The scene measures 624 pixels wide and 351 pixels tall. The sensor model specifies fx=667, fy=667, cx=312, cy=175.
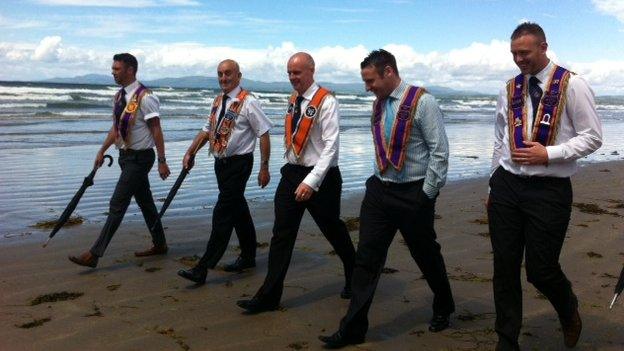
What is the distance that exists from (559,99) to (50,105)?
34.0 m

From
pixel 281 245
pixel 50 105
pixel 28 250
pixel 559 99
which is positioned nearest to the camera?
pixel 559 99

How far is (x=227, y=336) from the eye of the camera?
4.57 m

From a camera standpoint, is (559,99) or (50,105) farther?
(50,105)

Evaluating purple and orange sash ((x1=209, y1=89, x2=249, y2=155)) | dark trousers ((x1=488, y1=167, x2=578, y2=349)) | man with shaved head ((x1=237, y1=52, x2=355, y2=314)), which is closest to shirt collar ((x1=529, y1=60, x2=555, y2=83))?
dark trousers ((x1=488, y1=167, x2=578, y2=349))

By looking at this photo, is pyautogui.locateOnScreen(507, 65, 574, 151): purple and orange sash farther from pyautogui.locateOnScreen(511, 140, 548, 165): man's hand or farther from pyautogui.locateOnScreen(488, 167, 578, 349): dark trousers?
pyautogui.locateOnScreen(488, 167, 578, 349): dark trousers

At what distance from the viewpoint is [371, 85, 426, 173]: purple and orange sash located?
14.1 ft

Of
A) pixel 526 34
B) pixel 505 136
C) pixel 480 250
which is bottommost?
pixel 480 250

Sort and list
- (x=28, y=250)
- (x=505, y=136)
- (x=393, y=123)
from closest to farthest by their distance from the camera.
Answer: (x=505, y=136) → (x=393, y=123) → (x=28, y=250)

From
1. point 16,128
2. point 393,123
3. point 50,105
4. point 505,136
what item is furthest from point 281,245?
point 50,105

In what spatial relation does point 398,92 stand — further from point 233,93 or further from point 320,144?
point 233,93

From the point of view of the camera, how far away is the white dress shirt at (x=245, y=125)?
5.80 m

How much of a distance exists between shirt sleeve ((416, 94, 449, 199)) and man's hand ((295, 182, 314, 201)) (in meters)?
0.86

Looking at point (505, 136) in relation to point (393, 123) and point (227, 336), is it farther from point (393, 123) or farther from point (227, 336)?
point (227, 336)

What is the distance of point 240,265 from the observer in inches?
250
